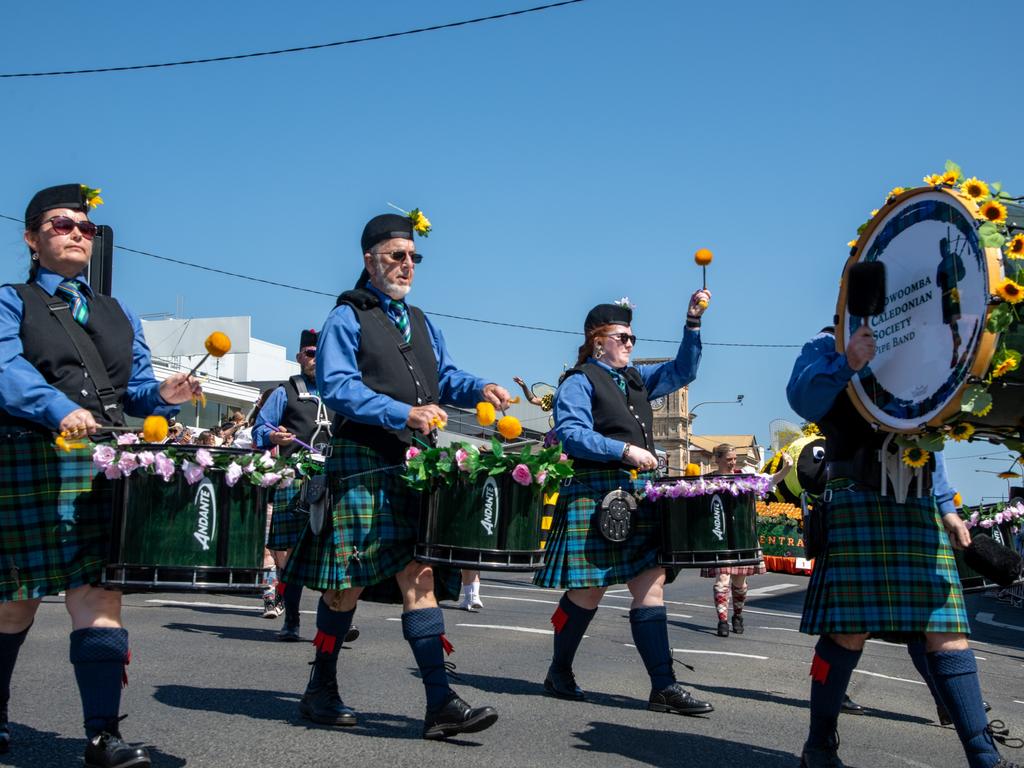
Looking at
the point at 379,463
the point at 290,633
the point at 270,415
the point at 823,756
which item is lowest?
the point at 823,756

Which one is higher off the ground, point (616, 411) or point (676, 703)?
point (616, 411)

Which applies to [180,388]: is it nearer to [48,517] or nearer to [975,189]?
[48,517]

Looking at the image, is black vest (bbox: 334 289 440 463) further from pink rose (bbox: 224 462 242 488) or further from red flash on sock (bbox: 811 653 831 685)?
red flash on sock (bbox: 811 653 831 685)

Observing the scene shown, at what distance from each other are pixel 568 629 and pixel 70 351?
3135 mm

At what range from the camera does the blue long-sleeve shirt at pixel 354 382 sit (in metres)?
4.75

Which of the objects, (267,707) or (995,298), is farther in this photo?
(267,707)

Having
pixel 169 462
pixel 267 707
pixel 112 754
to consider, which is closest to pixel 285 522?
pixel 267 707

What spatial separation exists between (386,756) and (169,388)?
1.60m

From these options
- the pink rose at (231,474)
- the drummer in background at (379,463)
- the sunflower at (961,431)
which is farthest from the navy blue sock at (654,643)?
the pink rose at (231,474)

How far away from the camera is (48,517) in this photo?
4.15 m

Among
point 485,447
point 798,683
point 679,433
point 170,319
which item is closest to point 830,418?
point 485,447

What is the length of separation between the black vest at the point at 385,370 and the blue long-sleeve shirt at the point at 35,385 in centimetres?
79

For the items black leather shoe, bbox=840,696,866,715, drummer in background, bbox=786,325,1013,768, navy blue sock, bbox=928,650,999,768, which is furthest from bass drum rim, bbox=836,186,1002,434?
black leather shoe, bbox=840,696,866,715

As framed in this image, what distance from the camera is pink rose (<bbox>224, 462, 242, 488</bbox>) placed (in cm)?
415
